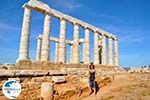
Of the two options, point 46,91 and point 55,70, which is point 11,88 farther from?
point 55,70

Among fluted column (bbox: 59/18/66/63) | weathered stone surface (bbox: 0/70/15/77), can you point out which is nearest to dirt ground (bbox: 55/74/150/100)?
weathered stone surface (bbox: 0/70/15/77)

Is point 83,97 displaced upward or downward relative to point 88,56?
downward

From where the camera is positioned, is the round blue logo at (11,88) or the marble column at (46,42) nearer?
the round blue logo at (11,88)

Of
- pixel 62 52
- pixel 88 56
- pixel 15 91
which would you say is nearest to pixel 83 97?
pixel 15 91

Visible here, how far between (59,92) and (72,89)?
109 cm

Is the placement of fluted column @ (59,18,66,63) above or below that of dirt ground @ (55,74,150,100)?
above

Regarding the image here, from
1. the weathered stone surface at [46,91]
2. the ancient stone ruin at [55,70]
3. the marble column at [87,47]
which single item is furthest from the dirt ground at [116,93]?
the marble column at [87,47]

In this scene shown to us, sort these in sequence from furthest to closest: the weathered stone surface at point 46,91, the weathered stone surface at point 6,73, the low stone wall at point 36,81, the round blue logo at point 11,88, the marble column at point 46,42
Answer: the marble column at point 46,42 → the weathered stone surface at point 46,91 → the low stone wall at point 36,81 → the weathered stone surface at point 6,73 → the round blue logo at point 11,88

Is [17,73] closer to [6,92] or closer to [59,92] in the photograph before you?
[59,92]

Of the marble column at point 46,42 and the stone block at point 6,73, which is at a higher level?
the marble column at point 46,42

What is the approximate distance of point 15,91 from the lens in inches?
393

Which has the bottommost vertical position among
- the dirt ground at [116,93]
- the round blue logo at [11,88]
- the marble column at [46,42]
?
the dirt ground at [116,93]

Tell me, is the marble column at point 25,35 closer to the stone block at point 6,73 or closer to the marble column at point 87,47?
the marble column at point 87,47

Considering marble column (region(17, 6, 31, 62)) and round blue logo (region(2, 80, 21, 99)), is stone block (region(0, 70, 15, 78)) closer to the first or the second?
round blue logo (region(2, 80, 21, 99))
